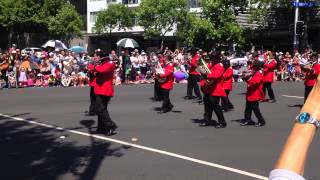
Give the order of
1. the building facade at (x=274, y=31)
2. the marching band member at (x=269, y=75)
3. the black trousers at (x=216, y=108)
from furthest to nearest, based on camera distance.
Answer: the building facade at (x=274, y=31)
the marching band member at (x=269, y=75)
the black trousers at (x=216, y=108)

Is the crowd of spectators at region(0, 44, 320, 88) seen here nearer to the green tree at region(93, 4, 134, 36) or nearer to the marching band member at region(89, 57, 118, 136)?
the marching band member at region(89, 57, 118, 136)

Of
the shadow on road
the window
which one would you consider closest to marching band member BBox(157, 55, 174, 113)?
the shadow on road

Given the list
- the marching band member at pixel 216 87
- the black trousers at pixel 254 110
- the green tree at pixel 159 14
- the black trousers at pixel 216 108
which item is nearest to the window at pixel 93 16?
the green tree at pixel 159 14

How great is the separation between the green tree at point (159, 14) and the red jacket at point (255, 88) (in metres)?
33.4

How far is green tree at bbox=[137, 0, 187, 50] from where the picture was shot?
148 ft

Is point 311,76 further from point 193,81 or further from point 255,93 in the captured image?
point 193,81

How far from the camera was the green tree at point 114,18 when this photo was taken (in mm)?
51781

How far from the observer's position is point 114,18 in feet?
171

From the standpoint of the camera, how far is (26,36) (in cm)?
6388

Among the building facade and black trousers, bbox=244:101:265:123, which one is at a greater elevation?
the building facade

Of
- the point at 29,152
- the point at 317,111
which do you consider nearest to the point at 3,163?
the point at 29,152

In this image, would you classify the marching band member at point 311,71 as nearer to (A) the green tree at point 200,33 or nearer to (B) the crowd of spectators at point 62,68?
(B) the crowd of spectators at point 62,68

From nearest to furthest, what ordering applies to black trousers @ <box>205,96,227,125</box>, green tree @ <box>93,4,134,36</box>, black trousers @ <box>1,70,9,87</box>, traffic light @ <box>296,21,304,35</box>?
black trousers @ <box>205,96,227,125</box> → black trousers @ <box>1,70,9,87</box> → traffic light @ <box>296,21,304,35</box> → green tree @ <box>93,4,134,36</box>

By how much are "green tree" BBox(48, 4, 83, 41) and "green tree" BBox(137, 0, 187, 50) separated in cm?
1026
